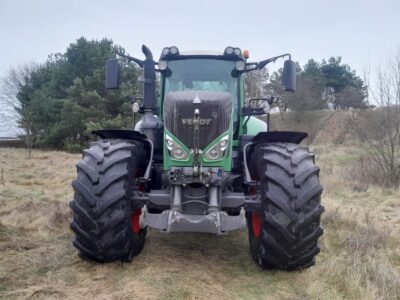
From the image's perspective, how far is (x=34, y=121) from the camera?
26.8 metres

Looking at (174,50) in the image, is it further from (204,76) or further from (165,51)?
(204,76)

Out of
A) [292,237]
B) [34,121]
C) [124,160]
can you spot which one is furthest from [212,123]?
[34,121]

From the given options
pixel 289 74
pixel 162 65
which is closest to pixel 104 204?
pixel 162 65

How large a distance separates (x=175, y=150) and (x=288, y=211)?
1.28 metres

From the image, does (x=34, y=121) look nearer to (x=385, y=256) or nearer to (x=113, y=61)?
(x=113, y=61)

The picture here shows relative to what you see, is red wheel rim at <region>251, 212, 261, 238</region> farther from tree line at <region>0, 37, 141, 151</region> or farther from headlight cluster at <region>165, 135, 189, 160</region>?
tree line at <region>0, 37, 141, 151</region>

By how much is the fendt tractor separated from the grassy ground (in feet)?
0.65

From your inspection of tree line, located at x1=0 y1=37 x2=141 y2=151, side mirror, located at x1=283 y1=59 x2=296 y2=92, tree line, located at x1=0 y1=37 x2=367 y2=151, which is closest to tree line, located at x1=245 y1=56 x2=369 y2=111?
tree line, located at x1=0 y1=37 x2=367 y2=151

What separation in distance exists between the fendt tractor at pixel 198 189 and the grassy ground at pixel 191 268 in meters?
0.20

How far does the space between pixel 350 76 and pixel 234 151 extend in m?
34.0

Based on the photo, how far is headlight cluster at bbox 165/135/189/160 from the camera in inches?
161

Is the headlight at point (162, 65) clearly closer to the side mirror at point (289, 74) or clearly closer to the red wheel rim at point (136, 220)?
the side mirror at point (289, 74)

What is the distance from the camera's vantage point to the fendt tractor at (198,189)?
12.0 ft

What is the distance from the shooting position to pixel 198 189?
4051 mm
